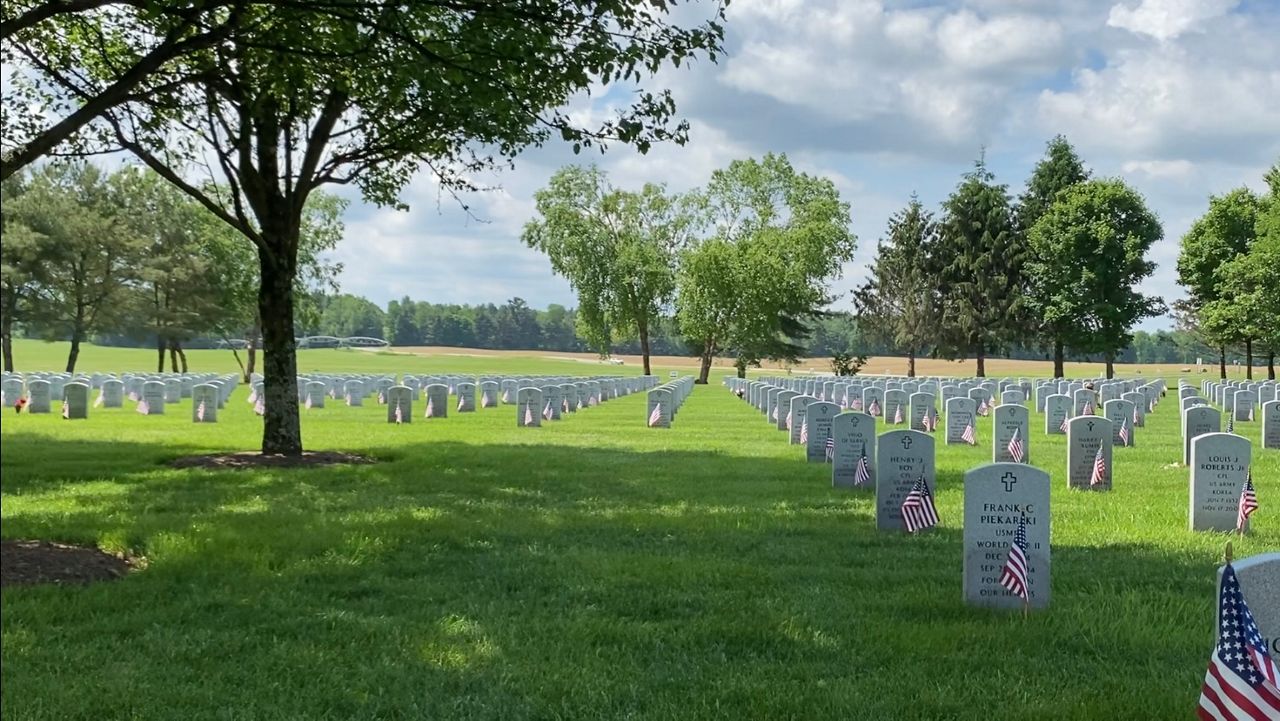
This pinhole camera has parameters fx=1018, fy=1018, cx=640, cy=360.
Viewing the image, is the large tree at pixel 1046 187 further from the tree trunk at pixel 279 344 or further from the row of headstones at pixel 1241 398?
the tree trunk at pixel 279 344

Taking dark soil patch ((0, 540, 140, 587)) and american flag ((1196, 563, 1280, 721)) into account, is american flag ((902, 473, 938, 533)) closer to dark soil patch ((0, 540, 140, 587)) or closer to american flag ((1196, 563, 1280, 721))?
american flag ((1196, 563, 1280, 721))

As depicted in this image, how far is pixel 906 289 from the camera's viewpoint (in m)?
70.4

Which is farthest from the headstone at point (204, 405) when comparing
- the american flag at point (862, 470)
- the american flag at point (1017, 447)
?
the american flag at point (1017, 447)

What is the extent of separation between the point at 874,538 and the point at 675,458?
7.05m

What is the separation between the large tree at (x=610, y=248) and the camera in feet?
197

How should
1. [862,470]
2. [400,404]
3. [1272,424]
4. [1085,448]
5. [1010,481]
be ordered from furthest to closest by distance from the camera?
[400,404]
[1272,424]
[1085,448]
[862,470]
[1010,481]

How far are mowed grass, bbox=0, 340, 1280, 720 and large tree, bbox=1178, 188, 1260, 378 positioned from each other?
155ft

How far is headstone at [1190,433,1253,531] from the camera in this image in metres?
9.25

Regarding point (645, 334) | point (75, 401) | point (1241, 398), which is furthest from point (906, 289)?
point (75, 401)

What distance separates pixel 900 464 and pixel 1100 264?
54851mm

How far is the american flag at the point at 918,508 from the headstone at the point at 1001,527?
218 cm

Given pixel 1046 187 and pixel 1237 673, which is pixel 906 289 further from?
pixel 1237 673

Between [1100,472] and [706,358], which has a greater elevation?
[706,358]

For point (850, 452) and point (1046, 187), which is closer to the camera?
point (850, 452)
